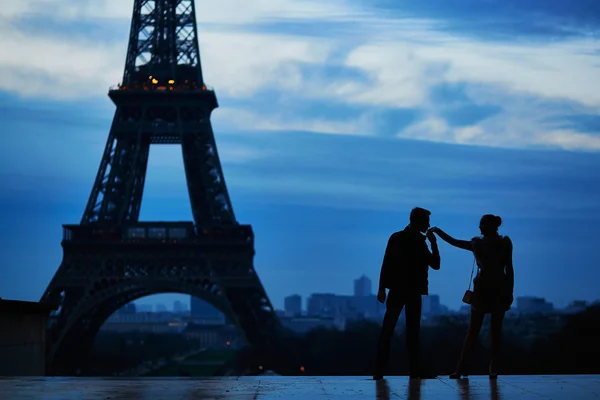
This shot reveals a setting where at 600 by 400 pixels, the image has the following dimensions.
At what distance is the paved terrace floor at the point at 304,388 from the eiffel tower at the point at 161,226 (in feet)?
190

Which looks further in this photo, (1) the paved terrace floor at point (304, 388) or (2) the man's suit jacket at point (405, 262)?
(2) the man's suit jacket at point (405, 262)

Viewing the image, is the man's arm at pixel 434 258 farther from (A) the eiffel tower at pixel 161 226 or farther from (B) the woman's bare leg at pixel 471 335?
(A) the eiffel tower at pixel 161 226

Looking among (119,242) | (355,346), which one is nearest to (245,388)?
(119,242)

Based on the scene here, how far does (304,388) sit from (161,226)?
63.0 metres

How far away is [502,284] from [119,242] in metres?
61.5

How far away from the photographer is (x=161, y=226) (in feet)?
248

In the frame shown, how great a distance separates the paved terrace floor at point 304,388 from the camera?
39.2 feet

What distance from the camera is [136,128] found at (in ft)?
247

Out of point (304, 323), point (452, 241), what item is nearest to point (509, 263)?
point (452, 241)

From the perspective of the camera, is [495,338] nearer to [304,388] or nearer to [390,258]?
[390,258]

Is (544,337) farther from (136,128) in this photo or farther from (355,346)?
(136,128)

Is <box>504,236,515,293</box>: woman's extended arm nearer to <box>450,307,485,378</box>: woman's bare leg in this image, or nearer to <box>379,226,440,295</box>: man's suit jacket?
<box>450,307,485,378</box>: woman's bare leg

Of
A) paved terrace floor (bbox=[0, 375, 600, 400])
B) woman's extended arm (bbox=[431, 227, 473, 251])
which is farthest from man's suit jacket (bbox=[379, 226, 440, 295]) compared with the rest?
paved terrace floor (bbox=[0, 375, 600, 400])

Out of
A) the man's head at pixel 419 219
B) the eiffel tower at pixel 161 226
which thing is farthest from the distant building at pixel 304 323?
the man's head at pixel 419 219
